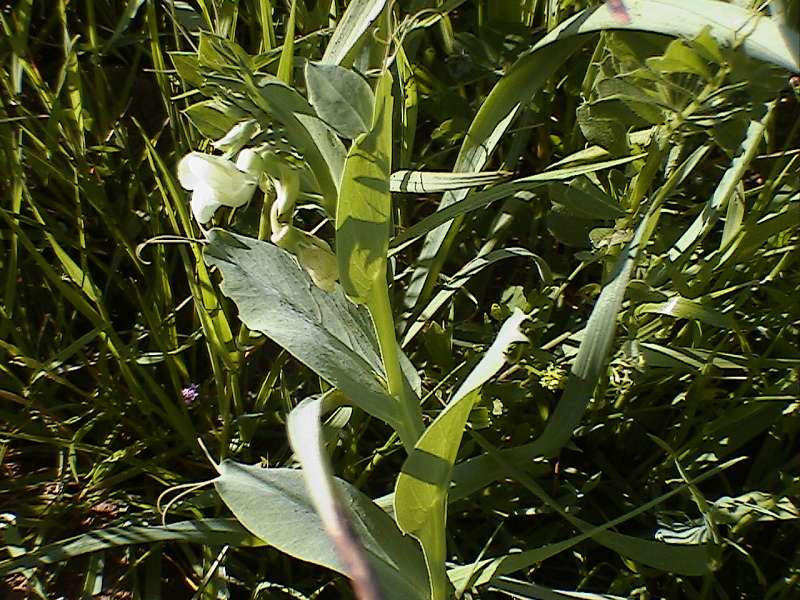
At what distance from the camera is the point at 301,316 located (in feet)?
2.51

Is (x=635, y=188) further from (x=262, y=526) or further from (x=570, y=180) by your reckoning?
(x=262, y=526)

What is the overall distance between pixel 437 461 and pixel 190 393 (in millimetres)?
471

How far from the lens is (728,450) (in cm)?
97

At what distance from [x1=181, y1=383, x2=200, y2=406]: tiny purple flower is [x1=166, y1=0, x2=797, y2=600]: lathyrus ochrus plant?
331 millimetres

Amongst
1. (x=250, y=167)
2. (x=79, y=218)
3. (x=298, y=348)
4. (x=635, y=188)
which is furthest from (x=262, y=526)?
(x=79, y=218)

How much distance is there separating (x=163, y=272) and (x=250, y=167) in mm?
423

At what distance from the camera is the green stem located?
2.36 ft

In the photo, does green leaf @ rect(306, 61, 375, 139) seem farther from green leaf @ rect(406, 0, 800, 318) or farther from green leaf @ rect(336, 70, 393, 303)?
green leaf @ rect(406, 0, 800, 318)

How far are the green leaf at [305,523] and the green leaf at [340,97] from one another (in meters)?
0.26

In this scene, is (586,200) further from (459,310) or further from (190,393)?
(190,393)

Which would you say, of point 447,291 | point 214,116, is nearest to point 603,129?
point 447,291

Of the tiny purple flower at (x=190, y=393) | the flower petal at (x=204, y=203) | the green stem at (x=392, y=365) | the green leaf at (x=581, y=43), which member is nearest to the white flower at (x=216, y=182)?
the flower petal at (x=204, y=203)

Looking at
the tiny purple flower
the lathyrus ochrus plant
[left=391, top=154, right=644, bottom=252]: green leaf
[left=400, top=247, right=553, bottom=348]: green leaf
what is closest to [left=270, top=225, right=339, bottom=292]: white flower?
the lathyrus ochrus plant

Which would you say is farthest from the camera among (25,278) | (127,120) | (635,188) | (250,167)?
(127,120)
